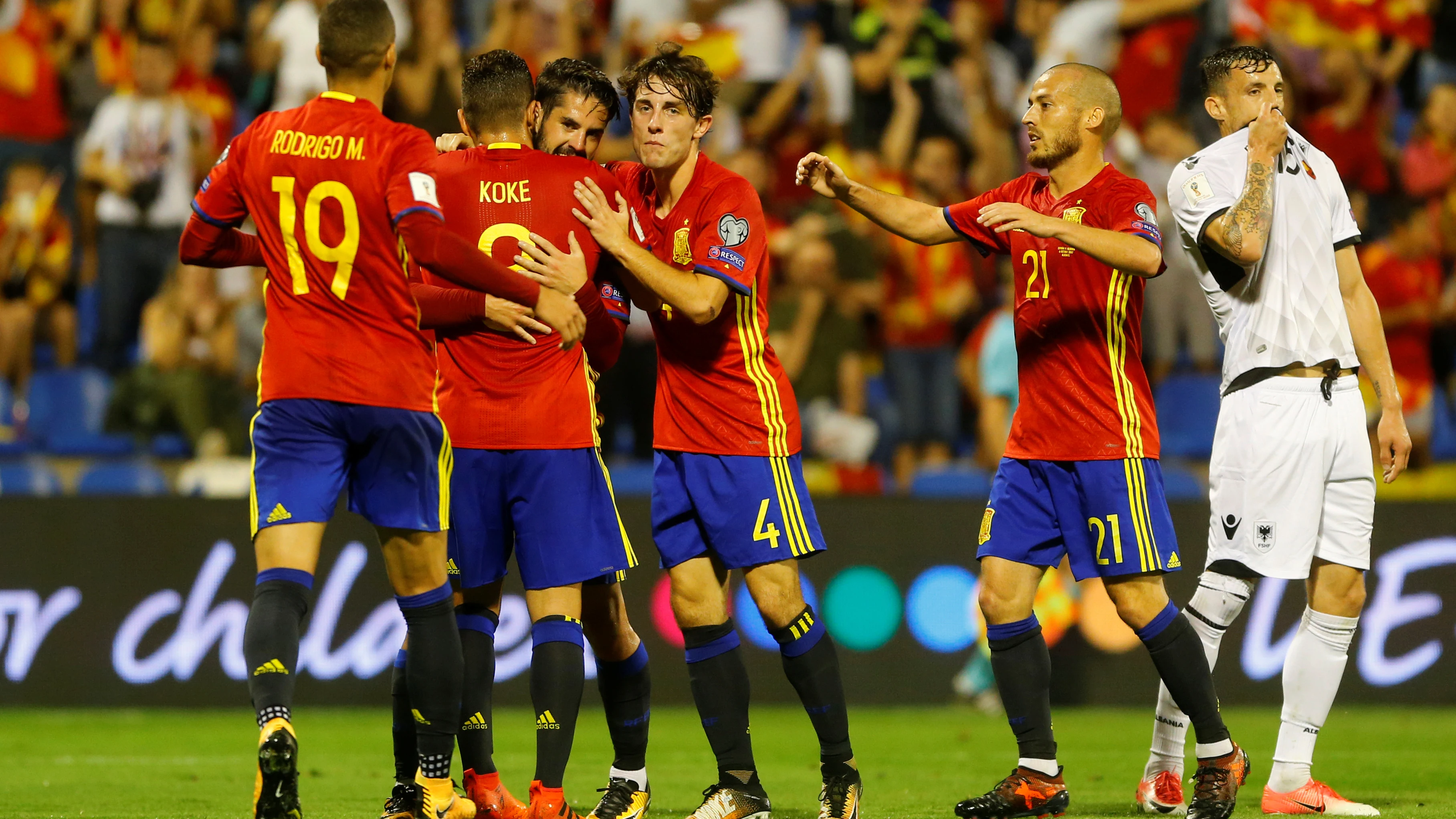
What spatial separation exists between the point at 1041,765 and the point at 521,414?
212cm

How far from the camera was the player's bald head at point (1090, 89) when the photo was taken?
5.52m

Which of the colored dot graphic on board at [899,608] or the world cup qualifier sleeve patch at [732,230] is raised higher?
the world cup qualifier sleeve patch at [732,230]

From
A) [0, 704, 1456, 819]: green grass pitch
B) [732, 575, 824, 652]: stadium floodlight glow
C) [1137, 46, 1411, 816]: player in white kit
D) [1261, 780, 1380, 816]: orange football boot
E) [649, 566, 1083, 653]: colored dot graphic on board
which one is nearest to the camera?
[1261, 780, 1380, 816]: orange football boot

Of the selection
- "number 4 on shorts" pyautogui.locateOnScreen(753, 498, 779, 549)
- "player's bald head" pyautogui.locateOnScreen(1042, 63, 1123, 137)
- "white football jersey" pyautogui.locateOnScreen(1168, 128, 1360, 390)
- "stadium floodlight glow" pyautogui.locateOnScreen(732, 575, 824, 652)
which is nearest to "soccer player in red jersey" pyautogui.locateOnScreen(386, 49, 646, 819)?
"number 4 on shorts" pyautogui.locateOnScreen(753, 498, 779, 549)

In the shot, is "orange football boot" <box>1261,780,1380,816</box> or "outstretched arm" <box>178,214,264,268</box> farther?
"orange football boot" <box>1261,780,1380,816</box>

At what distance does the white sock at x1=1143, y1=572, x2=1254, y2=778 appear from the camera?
5672 millimetres

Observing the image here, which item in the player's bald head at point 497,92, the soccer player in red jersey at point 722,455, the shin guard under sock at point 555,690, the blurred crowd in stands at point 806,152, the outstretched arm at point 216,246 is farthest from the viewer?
the blurred crowd in stands at point 806,152

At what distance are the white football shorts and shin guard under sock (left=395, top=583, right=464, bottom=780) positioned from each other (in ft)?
9.12

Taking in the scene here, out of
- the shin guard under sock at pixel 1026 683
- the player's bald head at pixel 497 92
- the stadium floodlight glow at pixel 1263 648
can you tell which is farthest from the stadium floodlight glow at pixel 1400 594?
the player's bald head at pixel 497 92

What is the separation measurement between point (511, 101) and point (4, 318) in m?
7.39

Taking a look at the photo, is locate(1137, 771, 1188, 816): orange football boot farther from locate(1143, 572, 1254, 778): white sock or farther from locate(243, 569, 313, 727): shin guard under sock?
locate(243, 569, 313, 727): shin guard under sock

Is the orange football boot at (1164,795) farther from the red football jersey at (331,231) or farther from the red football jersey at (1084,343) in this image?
the red football jersey at (331,231)

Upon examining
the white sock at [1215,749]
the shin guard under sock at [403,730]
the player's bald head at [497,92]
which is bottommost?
the white sock at [1215,749]

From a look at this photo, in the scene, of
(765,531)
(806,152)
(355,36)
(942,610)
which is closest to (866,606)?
(942,610)
